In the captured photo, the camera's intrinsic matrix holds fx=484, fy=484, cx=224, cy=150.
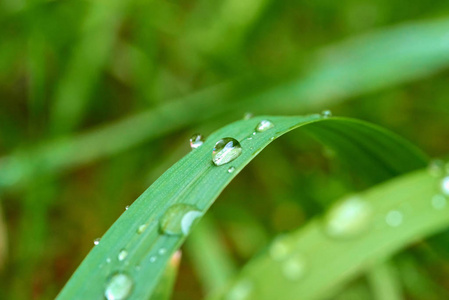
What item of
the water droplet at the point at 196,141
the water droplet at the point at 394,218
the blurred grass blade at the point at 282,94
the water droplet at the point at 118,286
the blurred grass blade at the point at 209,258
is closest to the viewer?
the water droplet at the point at 118,286

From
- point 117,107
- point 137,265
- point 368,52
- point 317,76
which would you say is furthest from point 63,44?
point 137,265

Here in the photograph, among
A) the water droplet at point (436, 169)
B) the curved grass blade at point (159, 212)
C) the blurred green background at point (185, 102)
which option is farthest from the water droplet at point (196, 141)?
the blurred green background at point (185, 102)

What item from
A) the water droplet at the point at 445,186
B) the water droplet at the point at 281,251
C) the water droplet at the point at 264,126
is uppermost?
the water droplet at the point at 264,126

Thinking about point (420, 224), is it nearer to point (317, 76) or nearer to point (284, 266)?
point (284, 266)

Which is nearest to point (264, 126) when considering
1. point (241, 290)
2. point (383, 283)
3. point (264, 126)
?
point (264, 126)

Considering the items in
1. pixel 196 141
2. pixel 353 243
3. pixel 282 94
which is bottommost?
pixel 353 243

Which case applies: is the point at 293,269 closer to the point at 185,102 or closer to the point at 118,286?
A: the point at 118,286

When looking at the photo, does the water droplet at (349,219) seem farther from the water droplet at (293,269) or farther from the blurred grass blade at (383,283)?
the blurred grass blade at (383,283)
